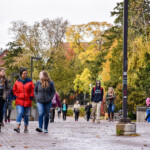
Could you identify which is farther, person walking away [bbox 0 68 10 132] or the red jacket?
person walking away [bbox 0 68 10 132]

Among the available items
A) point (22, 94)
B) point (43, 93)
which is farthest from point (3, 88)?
point (43, 93)

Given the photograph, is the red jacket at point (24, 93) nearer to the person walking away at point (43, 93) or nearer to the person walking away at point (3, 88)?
the person walking away at point (43, 93)

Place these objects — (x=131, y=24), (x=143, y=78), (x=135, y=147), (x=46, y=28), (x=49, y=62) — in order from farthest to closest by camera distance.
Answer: (x=49, y=62) < (x=46, y=28) < (x=143, y=78) < (x=131, y=24) < (x=135, y=147)

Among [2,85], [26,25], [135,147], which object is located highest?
[26,25]

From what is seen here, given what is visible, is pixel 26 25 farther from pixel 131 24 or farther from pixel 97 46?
pixel 131 24

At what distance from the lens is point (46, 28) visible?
194 ft

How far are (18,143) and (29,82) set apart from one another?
138 inches

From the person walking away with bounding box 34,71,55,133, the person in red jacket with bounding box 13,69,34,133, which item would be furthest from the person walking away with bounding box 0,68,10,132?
the person walking away with bounding box 34,71,55,133

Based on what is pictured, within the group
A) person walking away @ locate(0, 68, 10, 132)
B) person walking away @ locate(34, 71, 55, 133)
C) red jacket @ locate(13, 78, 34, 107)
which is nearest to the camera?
person walking away @ locate(34, 71, 55, 133)

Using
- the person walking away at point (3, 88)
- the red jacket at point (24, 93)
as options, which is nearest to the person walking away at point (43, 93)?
the red jacket at point (24, 93)

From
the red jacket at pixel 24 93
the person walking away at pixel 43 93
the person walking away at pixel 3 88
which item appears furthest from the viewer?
the person walking away at pixel 3 88

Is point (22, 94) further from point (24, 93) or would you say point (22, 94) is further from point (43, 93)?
point (43, 93)

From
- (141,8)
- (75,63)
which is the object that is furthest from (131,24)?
(75,63)

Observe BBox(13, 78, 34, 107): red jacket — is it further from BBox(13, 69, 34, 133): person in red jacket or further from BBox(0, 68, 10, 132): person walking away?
BBox(0, 68, 10, 132): person walking away
